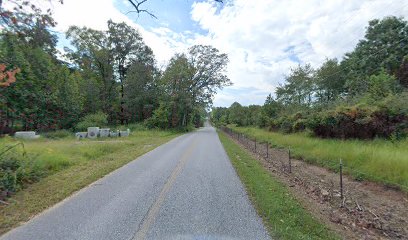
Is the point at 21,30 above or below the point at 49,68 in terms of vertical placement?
below

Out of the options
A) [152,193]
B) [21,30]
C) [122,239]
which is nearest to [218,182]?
[152,193]

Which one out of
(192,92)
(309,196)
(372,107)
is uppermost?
(192,92)

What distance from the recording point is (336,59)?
4947 centimetres

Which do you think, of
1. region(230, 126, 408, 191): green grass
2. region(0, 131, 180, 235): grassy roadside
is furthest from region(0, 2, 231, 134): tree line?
region(230, 126, 408, 191): green grass

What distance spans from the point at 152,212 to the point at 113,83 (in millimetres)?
46014

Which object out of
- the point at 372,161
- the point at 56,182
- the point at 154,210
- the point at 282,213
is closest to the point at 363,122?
the point at 372,161

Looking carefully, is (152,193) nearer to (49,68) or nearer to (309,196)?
(309,196)

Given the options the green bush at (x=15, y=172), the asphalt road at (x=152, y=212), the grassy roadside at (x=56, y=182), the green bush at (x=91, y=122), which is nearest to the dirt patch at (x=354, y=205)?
the asphalt road at (x=152, y=212)

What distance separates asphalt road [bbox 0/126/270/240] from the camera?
13.9ft

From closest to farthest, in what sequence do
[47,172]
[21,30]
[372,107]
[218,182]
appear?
[21,30] → [218,182] → [47,172] → [372,107]

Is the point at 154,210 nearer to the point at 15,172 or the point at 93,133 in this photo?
the point at 15,172

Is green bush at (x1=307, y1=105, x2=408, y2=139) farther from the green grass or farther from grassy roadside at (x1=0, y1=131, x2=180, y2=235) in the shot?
grassy roadside at (x1=0, y1=131, x2=180, y2=235)

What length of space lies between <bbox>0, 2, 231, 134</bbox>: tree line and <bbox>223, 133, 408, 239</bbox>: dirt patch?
32.9 metres

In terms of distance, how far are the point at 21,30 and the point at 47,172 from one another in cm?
511
